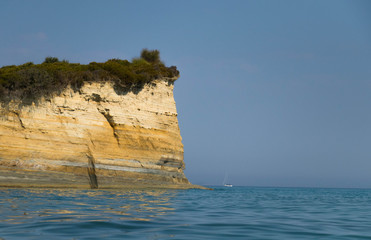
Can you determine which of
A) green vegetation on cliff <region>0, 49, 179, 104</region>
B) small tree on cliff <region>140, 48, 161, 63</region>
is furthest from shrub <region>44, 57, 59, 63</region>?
small tree on cliff <region>140, 48, 161, 63</region>

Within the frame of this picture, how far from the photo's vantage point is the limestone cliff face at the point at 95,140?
72.8ft

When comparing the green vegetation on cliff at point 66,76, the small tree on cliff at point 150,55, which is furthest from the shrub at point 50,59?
the small tree on cliff at point 150,55

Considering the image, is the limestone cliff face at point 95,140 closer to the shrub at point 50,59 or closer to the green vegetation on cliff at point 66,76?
the green vegetation on cliff at point 66,76

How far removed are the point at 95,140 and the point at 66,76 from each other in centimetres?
461

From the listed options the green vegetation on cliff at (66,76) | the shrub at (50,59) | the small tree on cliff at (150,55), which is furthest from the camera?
the small tree on cliff at (150,55)

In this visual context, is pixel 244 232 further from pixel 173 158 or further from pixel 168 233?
pixel 173 158

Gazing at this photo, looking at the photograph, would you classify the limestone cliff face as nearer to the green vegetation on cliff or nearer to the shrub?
the green vegetation on cliff

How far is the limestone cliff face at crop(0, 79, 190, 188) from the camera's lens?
2220 cm

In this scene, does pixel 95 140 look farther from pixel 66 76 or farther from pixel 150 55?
pixel 150 55

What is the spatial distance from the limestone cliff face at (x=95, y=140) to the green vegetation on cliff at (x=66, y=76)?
0.49m

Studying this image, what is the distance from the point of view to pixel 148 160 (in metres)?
26.8

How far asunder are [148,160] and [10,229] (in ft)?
66.7

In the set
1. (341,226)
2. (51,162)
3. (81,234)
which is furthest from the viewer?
(51,162)

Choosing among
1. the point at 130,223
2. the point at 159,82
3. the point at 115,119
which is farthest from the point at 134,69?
the point at 130,223
